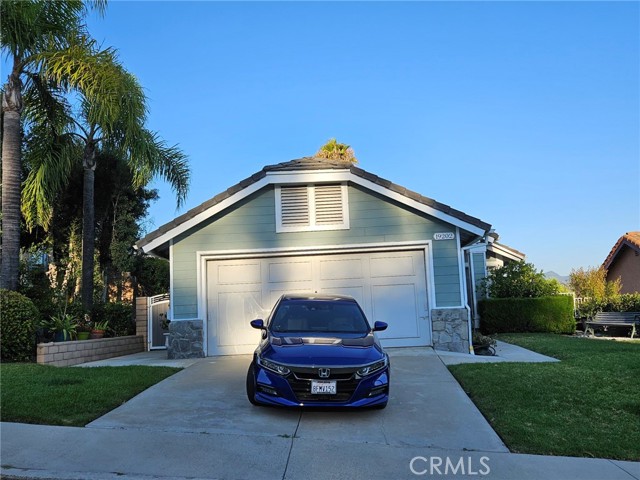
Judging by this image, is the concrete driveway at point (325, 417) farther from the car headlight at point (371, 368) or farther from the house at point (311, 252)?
the house at point (311, 252)

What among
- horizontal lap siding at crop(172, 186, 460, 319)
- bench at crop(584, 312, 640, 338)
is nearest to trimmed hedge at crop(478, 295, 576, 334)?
Result: bench at crop(584, 312, 640, 338)

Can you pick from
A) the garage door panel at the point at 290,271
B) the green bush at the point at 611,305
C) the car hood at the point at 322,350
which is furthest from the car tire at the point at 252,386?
the green bush at the point at 611,305

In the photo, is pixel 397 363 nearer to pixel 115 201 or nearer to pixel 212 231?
pixel 212 231

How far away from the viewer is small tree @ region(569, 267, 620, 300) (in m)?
20.9

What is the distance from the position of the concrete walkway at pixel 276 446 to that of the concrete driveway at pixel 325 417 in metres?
0.01

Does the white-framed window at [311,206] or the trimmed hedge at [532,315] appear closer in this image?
the white-framed window at [311,206]

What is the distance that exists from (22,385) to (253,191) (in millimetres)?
6069

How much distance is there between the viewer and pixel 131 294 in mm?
19875

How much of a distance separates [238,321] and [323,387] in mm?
6012

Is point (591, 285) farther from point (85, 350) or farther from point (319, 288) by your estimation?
point (85, 350)

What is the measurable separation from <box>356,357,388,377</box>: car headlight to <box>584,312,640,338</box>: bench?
13.5 metres

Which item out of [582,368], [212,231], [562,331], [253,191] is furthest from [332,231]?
[562,331]

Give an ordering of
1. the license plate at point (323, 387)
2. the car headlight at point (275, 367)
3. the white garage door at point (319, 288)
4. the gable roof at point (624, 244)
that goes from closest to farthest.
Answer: the license plate at point (323, 387)
the car headlight at point (275, 367)
the white garage door at point (319, 288)
the gable roof at point (624, 244)

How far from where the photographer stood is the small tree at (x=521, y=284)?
1755cm
